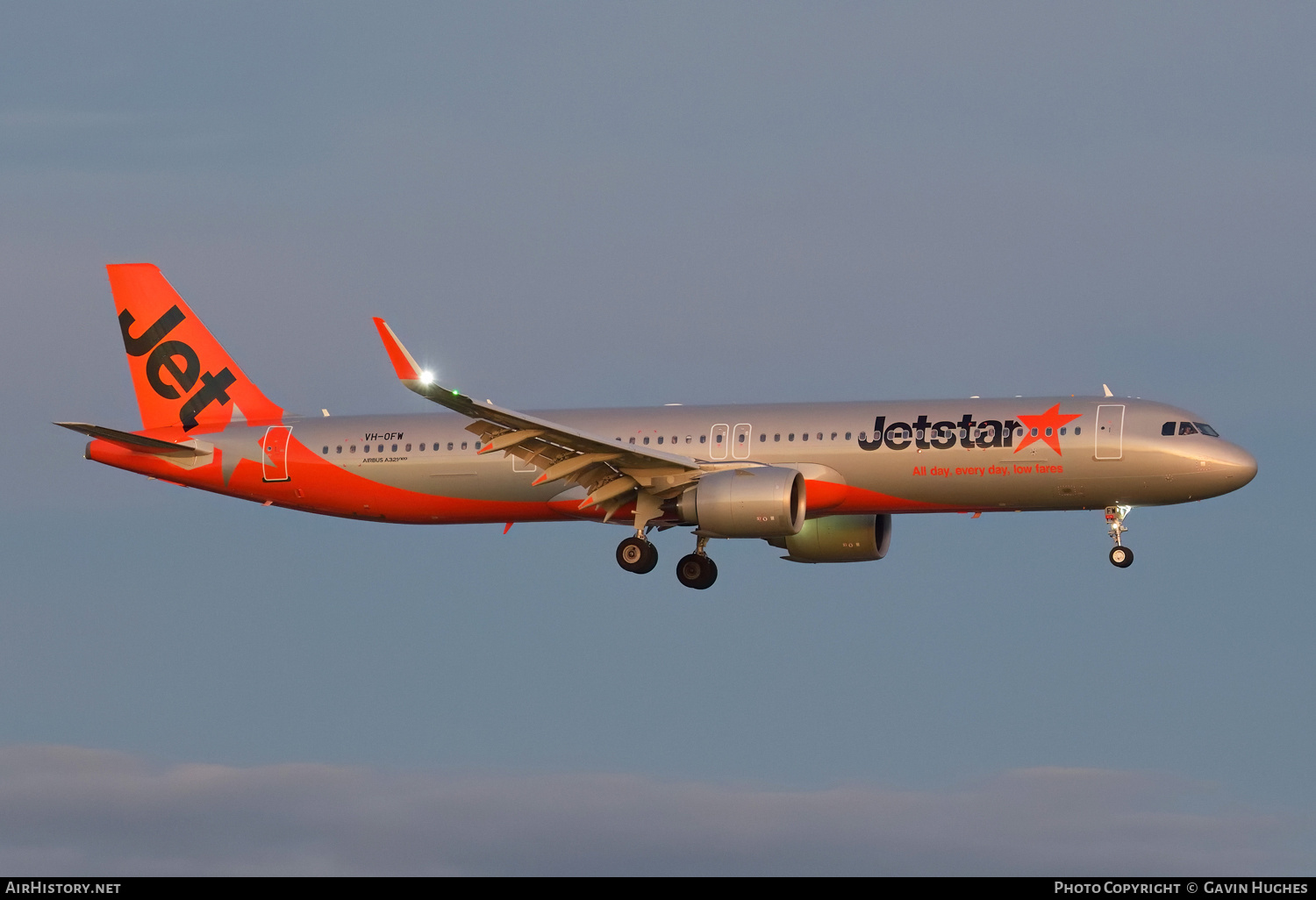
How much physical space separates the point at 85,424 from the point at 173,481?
608 centimetres

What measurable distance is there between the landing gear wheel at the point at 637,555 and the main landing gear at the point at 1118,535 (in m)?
11.5

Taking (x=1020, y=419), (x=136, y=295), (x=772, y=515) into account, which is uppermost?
(x=136, y=295)

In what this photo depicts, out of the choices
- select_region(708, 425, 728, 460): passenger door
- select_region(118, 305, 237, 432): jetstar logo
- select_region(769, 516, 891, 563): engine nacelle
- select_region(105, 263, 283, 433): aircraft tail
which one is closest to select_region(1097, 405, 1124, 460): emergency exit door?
select_region(769, 516, 891, 563): engine nacelle

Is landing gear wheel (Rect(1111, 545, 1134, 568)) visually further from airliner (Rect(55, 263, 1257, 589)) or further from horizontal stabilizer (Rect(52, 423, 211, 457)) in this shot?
horizontal stabilizer (Rect(52, 423, 211, 457))

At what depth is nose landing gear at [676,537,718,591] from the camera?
51375 millimetres

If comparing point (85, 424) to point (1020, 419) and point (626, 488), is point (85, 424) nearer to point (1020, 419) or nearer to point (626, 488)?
point (626, 488)

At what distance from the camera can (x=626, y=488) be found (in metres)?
49.2

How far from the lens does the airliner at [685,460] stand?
46.7 metres

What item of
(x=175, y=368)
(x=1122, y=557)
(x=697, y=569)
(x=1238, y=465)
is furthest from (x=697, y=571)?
(x=175, y=368)

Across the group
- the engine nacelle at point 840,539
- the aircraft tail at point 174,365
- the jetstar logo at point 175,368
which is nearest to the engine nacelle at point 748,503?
the engine nacelle at point 840,539

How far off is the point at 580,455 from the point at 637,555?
3.68 meters

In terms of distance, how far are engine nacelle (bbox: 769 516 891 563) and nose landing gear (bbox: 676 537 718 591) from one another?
2566 mm

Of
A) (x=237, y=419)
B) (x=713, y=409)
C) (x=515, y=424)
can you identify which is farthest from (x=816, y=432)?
(x=237, y=419)

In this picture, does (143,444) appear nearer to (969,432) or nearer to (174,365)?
(174,365)
